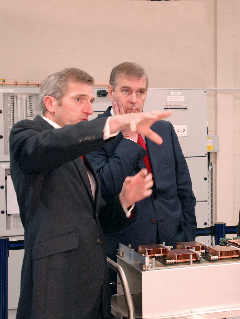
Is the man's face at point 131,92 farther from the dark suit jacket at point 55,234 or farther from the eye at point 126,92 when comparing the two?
the dark suit jacket at point 55,234

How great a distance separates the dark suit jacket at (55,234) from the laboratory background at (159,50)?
2477 millimetres

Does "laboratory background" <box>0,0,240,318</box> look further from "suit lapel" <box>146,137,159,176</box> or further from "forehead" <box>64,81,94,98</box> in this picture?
"forehead" <box>64,81,94,98</box>

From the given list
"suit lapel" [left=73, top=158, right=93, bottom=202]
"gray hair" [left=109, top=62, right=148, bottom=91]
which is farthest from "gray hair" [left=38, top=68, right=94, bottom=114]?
"gray hair" [left=109, top=62, right=148, bottom=91]

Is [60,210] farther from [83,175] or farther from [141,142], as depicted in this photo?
[141,142]

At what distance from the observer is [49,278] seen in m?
1.23

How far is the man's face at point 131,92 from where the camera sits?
1963mm

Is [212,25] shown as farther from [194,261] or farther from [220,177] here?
[194,261]

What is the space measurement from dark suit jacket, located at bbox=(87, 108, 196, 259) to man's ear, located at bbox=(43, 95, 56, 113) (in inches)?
17.6

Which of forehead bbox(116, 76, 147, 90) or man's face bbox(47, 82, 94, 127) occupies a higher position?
forehead bbox(116, 76, 147, 90)

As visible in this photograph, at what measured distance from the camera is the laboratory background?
3.97 metres

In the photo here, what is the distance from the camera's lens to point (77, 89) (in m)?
1.44

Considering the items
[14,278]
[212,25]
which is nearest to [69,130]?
[14,278]

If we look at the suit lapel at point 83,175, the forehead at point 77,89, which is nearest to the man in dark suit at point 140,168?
the suit lapel at point 83,175

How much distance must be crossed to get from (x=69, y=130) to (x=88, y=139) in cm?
6
